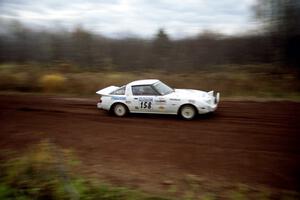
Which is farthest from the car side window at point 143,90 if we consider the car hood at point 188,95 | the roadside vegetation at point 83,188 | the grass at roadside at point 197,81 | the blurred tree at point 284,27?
the blurred tree at point 284,27

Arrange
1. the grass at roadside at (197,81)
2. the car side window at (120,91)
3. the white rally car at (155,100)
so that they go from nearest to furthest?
the white rally car at (155,100) < the car side window at (120,91) < the grass at roadside at (197,81)

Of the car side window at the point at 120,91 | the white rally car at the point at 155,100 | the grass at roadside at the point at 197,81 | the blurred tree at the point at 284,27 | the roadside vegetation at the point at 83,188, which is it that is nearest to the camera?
the roadside vegetation at the point at 83,188

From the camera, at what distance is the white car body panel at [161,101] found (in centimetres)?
1074

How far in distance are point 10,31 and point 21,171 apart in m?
19.4

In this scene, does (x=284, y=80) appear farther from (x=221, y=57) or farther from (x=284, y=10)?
(x=221, y=57)

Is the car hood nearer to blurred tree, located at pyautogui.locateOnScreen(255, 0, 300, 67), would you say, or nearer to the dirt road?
the dirt road

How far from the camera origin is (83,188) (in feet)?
20.0

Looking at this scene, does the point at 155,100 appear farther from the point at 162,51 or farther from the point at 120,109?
the point at 162,51

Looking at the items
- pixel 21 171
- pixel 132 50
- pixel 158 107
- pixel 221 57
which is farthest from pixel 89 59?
pixel 21 171

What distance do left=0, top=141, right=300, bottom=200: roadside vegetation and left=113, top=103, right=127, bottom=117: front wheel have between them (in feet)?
16.4

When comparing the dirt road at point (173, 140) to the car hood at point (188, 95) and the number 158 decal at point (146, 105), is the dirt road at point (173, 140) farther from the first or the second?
the car hood at point (188, 95)

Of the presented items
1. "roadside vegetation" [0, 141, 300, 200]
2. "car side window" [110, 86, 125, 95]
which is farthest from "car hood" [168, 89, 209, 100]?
"roadside vegetation" [0, 141, 300, 200]

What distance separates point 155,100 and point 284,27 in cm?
1109

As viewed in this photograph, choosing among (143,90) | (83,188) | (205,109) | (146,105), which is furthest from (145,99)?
(83,188)
